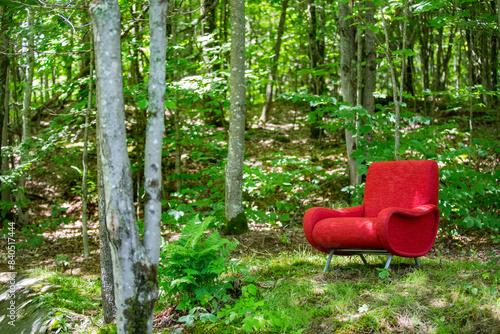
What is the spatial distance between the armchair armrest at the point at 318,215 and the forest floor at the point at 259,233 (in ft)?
2.80

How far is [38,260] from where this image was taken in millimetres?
5652

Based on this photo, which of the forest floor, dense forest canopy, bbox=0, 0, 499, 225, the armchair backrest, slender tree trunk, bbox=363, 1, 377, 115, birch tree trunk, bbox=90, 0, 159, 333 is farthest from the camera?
slender tree trunk, bbox=363, 1, 377, 115

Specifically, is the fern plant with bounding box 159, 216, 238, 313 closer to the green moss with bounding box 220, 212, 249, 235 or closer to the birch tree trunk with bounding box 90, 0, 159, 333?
the birch tree trunk with bounding box 90, 0, 159, 333

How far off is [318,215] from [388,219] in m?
0.74

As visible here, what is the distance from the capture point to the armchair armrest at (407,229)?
10.5ft

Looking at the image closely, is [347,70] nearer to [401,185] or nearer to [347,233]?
[401,185]

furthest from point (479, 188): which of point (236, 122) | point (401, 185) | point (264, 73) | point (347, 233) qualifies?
point (264, 73)

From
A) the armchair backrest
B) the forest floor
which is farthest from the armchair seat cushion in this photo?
the forest floor

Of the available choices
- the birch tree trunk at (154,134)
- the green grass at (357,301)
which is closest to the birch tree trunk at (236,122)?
the green grass at (357,301)

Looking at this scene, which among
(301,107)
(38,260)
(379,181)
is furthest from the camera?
(301,107)

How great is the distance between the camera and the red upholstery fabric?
328 centimetres

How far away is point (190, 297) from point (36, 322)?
1.37 metres

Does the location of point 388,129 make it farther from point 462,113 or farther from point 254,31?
point 254,31

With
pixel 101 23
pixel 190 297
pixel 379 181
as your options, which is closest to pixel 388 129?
pixel 379 181
